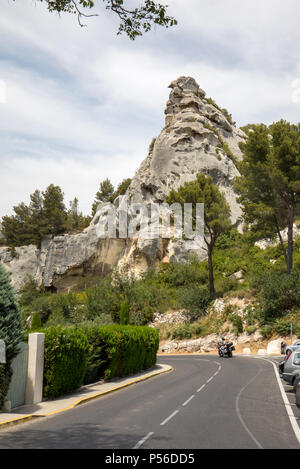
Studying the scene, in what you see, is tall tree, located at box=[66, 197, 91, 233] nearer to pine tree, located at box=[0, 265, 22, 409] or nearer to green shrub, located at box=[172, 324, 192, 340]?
green shrub, located at box=[172, 324, 192, 340]

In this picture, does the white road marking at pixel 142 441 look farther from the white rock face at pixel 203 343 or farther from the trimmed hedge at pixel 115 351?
the white rock face at pixel 203 343

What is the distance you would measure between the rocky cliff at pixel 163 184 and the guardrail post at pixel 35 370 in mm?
43100

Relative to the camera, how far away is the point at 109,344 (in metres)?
18.2

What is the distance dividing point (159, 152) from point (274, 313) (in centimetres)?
3426

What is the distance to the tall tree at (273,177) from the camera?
3806cm

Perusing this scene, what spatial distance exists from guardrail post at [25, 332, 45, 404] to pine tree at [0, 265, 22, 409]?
5.78ft

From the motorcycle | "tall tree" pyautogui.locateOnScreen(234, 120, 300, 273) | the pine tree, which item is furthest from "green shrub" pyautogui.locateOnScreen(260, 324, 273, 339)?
the pine tree

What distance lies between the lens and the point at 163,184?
60688mm

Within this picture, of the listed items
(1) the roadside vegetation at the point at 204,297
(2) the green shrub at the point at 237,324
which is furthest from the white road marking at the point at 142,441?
(2) the green shrub at the point at 237,324

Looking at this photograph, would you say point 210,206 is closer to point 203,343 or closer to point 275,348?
point 203,343

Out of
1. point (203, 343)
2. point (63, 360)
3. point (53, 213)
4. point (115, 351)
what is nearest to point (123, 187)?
point (53, 213)

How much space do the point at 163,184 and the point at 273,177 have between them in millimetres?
24403

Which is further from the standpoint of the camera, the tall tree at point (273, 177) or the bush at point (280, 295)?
the tall tree at point (273, 177)

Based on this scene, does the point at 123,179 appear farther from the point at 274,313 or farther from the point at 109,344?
the point at 109,344
